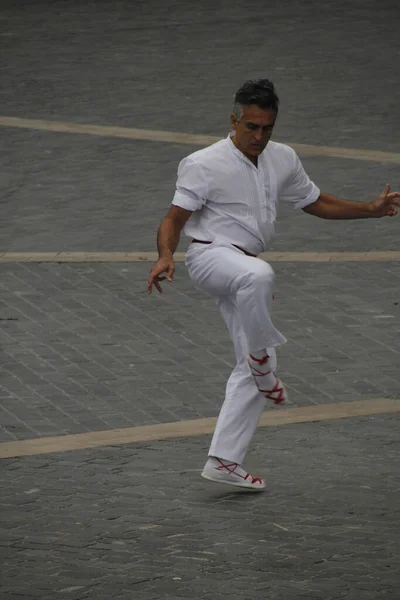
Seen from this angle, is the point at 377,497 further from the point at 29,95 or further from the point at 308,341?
the point at 29,95

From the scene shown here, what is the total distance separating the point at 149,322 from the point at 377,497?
3597 mm

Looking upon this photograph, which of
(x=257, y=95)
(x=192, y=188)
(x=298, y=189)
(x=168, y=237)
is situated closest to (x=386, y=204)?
(x=298, y=189)

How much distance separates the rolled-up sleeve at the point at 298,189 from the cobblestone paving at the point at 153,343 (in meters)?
1.70

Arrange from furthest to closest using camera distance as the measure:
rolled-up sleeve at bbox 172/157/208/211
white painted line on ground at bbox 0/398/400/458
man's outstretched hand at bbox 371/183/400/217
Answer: white painted line on ground at bbox 0/398/400/458, man's outstretched hand at bbox 371/183/400/217, rolled-up sleeve at bbox 172/157/208/211

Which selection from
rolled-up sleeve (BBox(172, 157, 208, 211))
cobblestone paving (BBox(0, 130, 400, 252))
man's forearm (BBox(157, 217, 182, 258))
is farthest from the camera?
cobblestone paving (BBox(0, 130, 400, 252))

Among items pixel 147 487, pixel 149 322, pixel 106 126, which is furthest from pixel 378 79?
pixel 147 487

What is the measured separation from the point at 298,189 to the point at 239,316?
74 centimetres

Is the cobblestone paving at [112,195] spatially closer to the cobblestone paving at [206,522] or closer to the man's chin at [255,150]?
the cobblestone paving at [206,522]

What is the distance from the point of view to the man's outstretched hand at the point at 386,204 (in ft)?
27.5

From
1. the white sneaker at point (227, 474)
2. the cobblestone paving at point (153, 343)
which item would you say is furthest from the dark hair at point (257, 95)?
the cobblestone paving at point (153, 343)

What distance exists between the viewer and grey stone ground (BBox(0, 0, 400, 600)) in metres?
7.22

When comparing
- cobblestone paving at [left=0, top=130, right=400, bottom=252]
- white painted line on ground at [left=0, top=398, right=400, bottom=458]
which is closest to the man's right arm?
white painted line on ground at [left=0, top=398, right=400, bottom=458]

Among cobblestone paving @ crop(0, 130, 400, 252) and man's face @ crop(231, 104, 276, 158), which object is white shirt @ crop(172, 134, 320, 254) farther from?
cobblestone paving @ crop(0, 130, 400, 252)

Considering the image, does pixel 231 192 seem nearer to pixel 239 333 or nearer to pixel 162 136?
pixel 239 333
